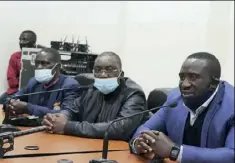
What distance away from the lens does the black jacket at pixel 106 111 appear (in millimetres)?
2023

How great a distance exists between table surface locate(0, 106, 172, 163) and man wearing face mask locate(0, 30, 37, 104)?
182cm

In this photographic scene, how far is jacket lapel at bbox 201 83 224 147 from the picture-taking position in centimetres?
151

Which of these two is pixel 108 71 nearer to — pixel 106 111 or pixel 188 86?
pixel 106 111

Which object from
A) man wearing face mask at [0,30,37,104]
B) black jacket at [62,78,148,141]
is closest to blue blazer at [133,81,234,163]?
black jacket at [62,78,148,141]

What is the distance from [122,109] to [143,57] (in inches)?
67.4

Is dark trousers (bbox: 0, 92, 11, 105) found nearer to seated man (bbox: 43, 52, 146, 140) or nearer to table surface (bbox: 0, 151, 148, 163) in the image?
seated man (bbox: 43, 52, 146, 140)

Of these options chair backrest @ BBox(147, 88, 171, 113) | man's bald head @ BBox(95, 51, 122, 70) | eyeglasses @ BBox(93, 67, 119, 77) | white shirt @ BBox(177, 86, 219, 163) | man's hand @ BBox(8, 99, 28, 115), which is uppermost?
man's bald head @ BBox(95, 51, 122, 70)

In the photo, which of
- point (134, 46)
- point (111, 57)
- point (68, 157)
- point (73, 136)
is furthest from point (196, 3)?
point (134, 46)

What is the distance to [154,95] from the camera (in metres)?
2.57

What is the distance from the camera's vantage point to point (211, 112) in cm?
153

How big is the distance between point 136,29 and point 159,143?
2517 millimetres

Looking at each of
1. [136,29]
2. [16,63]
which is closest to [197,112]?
[136,29]

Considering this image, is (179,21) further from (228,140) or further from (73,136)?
(228,140)

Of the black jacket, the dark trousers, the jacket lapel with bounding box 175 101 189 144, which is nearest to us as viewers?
the jacket lapel with bounding box 175 101 189 144
